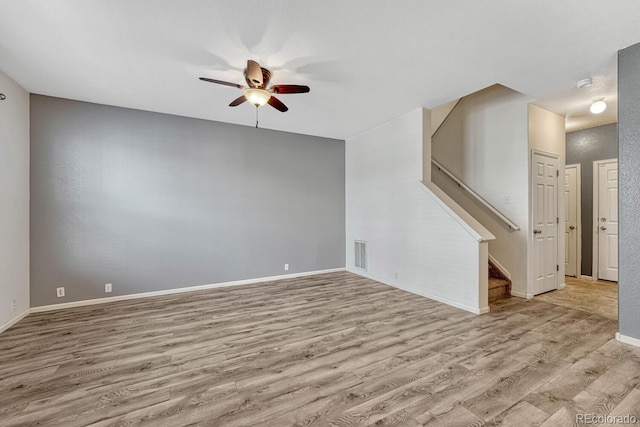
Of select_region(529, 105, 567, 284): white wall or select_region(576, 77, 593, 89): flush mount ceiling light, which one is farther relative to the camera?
select_region(529, 105, 567, 284): white wall

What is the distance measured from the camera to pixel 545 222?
13.9ft

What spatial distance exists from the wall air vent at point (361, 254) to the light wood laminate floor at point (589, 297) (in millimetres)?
2736

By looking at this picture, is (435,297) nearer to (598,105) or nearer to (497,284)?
(497,284)

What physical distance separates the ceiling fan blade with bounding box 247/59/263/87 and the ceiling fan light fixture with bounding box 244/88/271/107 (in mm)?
90

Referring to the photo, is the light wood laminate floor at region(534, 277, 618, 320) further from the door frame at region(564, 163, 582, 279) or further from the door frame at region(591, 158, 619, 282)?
the door frame at region(564, 163, 582, 279)

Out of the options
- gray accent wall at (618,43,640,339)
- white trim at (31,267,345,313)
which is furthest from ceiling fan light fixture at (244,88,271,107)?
gray accent wall at (618,43,640,339)

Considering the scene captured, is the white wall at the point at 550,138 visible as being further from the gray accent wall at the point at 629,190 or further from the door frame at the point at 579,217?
the gray accent wall at the point at 629,190

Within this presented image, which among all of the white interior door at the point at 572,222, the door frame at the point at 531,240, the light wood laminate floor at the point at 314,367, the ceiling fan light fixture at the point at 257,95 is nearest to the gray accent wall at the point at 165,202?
the light wood laminate floor at the point at 314,367

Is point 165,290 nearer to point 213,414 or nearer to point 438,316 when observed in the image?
point 213,414

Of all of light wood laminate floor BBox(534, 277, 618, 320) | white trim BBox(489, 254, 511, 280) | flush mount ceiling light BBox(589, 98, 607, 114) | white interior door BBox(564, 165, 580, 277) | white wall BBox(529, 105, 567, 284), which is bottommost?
light wood laminate floor BBox(534, 277, 618, 320)

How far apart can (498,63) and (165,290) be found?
5.36 metres

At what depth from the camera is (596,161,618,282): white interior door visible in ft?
15.5

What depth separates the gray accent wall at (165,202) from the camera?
144 inches

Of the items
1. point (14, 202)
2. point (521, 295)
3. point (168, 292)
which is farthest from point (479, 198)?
point (14, 202)
